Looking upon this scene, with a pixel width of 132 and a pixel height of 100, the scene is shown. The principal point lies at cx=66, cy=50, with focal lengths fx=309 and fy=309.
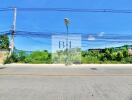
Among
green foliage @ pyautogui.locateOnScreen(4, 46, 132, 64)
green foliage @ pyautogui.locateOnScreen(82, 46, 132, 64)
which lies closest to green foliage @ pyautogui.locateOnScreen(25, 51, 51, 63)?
green foliage @ pyautogui.locateOnScreen(4, 46, 132, 64)

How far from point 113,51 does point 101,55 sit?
1652 millimetres

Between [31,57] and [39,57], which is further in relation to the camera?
[39,57]

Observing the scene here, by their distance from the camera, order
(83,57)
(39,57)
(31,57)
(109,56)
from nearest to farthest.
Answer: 1. (31,57)
2. (39,57)
3. (83,57)
4. (109,56)

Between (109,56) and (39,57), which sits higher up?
(109,56)

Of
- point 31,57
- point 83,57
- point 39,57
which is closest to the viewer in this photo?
point 31,57

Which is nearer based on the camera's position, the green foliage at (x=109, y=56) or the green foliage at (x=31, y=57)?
the green foliage at (x=31, y=57)

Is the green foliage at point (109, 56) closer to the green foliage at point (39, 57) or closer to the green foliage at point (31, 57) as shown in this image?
the green foliage at point (39, 57)

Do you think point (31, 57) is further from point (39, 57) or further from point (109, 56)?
point (109, 56)

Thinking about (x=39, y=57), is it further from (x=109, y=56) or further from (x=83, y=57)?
(x=109, y=56)

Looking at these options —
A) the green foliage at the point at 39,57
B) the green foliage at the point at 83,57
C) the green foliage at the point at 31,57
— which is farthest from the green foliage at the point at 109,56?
the green foliage at the point at 31,57

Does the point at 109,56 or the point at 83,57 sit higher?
the point at 109,56

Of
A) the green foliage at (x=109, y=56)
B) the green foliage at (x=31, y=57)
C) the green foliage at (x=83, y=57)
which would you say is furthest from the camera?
the green foliage at (x=109, y=56)

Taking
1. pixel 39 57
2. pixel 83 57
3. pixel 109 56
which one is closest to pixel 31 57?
pixel 39 57
